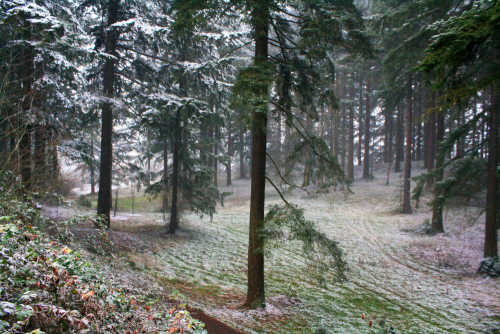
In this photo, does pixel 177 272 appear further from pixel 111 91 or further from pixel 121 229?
pixel 111 91

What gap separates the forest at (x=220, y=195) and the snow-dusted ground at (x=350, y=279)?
7 cm

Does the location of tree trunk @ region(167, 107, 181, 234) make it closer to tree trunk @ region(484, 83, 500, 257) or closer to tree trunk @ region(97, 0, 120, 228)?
tree trunk @ region(97, 0, 120, 228)

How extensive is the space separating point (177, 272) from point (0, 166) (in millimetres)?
5656

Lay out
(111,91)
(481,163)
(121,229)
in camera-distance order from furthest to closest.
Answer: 1. (121,229)
2. (481,163)
3. (111,91)

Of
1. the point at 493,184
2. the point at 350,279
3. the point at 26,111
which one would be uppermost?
the point at 26,111

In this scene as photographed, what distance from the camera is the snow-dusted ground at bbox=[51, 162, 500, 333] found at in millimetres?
6566

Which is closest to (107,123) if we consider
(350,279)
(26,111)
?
(26,111)

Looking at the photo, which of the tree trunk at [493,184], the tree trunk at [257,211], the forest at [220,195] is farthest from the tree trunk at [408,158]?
the tree trunk at [257,211]

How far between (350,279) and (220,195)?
300 inches

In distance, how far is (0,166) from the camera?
7.18 m

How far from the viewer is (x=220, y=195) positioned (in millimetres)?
14750

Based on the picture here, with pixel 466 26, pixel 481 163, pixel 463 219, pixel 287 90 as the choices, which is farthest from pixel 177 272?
pixel 463 219

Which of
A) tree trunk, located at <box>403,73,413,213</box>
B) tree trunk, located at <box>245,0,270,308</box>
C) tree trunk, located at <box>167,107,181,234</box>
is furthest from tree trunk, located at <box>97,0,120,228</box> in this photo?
tree trunk, located at <box>403,73,413,213</box>

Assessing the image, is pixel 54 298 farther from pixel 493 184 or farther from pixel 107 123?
pixel 493 184
